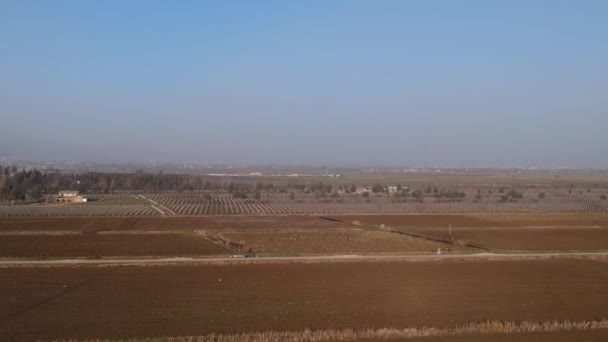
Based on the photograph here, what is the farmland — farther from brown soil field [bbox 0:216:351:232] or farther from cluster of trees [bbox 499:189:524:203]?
brown soil field [bbox 0:216:351:232]

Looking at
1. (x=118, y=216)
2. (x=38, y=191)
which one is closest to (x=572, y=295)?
(x=118, y=216)

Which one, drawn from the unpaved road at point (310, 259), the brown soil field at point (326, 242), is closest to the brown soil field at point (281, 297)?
the unpaved road at point (310, 259)

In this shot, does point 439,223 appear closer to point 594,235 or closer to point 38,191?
point 594,235

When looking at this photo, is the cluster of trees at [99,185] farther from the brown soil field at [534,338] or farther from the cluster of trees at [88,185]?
the brown soil field at [534,338]

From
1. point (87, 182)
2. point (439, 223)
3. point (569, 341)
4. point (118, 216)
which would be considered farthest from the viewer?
point (87, 182)

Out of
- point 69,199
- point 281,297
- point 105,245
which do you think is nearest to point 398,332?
point 281,297

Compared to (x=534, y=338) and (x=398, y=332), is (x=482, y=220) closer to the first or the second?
(x=534, y=338)
